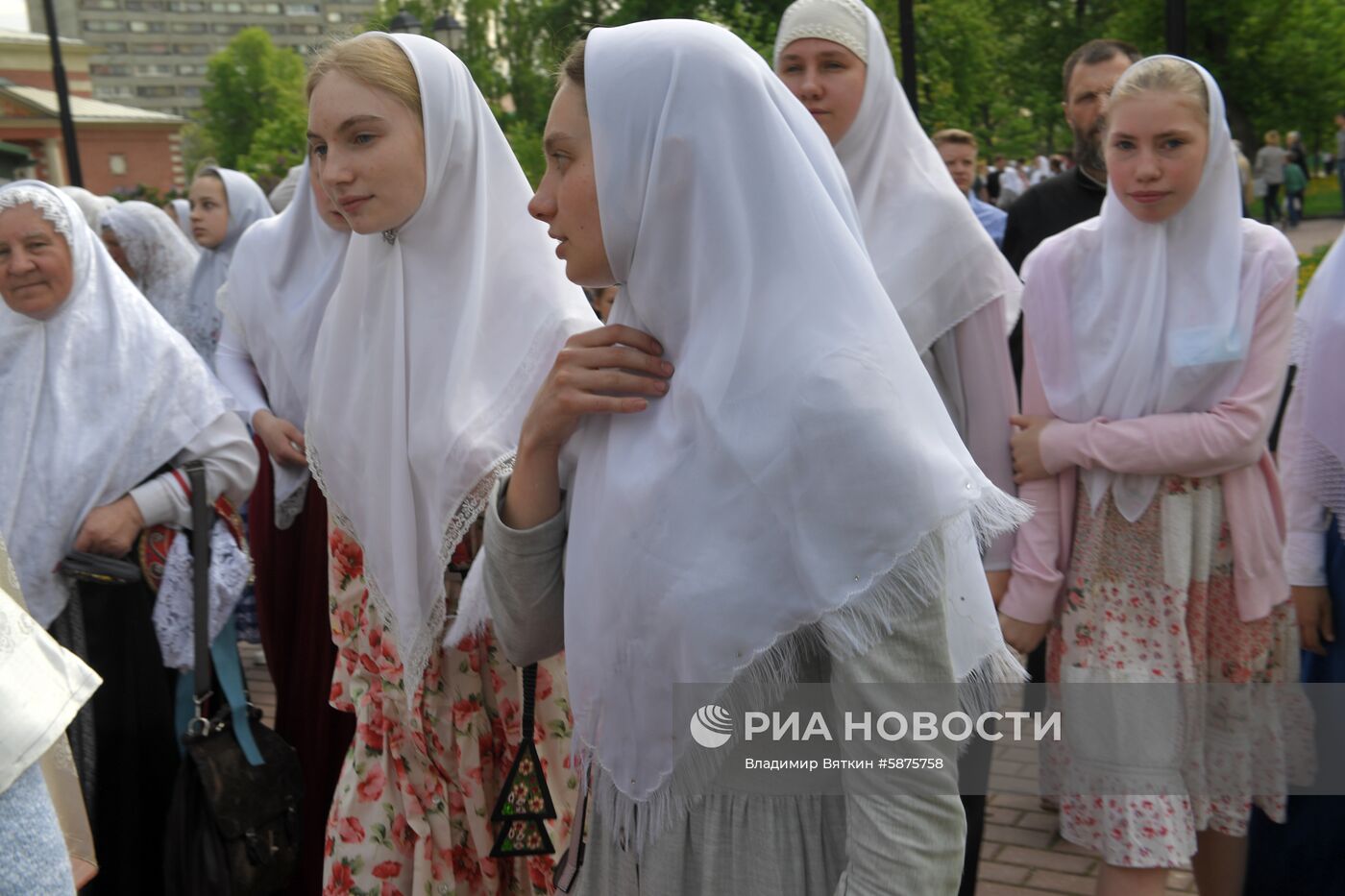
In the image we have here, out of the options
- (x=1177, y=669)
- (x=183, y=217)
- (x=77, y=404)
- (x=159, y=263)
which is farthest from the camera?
(x=183, y=217)

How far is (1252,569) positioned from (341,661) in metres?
2.24

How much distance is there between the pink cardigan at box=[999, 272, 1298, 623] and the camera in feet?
10.8

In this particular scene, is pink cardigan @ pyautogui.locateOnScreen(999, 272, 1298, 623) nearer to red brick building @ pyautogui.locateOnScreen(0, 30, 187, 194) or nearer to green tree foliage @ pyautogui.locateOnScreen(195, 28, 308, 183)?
red brick building @ pyautogui.locateOnScreen(0, 30, 187, 194)

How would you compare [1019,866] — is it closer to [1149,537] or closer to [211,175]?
[1149,537]

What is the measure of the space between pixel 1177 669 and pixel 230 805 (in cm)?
238

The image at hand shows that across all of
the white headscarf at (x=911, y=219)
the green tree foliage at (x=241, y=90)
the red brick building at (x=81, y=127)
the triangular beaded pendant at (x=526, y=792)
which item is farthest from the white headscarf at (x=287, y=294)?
the green tree foliage at (x=241, y=90)

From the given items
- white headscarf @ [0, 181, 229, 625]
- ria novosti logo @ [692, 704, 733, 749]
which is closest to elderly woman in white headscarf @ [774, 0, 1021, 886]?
ria novosti logo @ [692, 704, 733, 749]

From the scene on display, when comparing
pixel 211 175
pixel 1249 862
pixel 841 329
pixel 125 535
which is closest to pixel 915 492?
pixel 841 329

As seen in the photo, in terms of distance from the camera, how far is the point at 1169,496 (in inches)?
133

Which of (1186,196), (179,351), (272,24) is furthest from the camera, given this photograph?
(272,24)

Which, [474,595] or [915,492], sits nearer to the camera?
[915,492]

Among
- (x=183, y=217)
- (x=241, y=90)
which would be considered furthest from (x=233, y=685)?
(x=241, y=90)

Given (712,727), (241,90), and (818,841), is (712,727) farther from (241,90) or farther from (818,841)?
(241,90)

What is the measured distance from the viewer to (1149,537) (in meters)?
3.39
